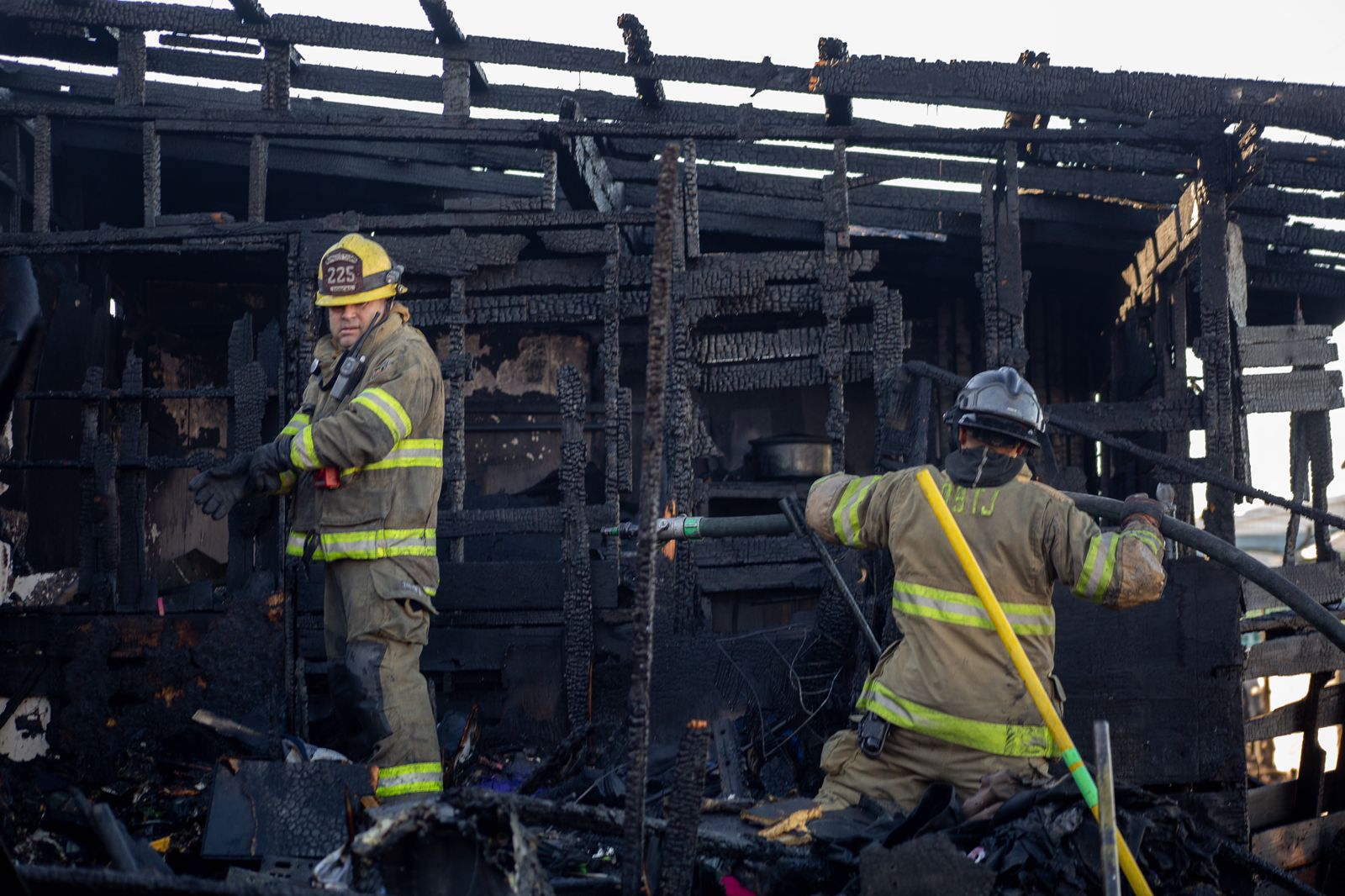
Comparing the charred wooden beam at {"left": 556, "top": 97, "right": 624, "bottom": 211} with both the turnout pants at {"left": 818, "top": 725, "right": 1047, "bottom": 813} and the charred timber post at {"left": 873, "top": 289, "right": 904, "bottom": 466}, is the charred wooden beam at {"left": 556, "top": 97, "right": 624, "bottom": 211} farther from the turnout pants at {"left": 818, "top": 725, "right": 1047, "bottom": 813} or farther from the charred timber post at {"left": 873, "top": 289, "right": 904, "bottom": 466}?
the turnout pants at {"left": 818, "top": 725, "right": 1047, "bottom": 813}

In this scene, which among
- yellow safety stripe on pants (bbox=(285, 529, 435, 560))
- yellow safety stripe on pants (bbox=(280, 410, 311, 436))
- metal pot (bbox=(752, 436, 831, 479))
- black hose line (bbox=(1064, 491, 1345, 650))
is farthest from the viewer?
metal pot (bbox=(752, 436, 831, 479))

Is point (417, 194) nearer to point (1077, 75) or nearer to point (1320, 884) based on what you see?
point (1077, 75)

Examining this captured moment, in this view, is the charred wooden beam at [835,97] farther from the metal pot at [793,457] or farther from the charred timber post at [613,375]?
the metal pot at [793,457]

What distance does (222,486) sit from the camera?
17.8 ft

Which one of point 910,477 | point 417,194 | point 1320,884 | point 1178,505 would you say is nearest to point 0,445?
point 417,194

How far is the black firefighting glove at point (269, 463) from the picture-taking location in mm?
5348

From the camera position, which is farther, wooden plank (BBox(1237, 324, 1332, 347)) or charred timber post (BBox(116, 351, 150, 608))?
wooden plank (BBox(1237, 324, 1332, 347))

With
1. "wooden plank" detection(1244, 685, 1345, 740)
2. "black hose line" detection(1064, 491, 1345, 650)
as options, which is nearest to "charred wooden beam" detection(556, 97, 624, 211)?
"black hose line" detection(1064, 491, 1345, 650)

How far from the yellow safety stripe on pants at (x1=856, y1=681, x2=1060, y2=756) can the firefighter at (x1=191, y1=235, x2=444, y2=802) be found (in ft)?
6.60

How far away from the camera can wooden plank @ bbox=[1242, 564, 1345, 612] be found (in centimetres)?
719

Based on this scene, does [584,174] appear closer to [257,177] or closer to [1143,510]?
[257,177]

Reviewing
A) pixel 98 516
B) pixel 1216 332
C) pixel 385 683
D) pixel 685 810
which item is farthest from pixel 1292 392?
pixel 98 516

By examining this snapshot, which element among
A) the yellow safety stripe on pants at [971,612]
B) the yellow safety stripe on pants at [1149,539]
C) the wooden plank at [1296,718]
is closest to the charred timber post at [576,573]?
the yellow safety stripe on pants at [971,612]

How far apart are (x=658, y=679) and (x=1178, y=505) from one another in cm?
406
